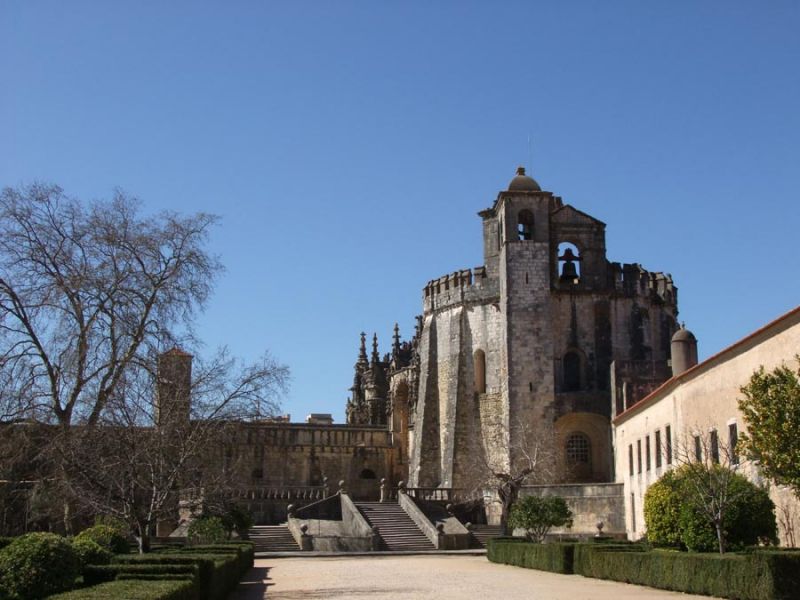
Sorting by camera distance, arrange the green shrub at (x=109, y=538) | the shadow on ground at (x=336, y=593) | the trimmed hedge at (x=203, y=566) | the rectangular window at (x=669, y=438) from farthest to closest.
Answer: the rectangular window at (x=669, y=438) < the green shrub at (x=109, y=538) < the shadow on ground at (x=336, y=593) < the trimmed hedge at (x=203, y=566)

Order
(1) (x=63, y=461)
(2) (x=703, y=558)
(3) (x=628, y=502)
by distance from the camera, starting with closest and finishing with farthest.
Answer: (2) (x=703, y=558), (1) (x=63, y=461), (3) (x=628, y=502)

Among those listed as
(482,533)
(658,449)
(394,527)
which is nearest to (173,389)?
(658,449)

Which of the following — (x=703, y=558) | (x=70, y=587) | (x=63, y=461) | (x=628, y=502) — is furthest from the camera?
(x=628, y=502)

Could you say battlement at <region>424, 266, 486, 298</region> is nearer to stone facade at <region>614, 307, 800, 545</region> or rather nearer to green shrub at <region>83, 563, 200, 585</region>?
stone facade at <region>614, 307, 800, 545</region>

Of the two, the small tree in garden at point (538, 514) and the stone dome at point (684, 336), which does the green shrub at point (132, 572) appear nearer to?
the small tree in garden at point (538, 514)

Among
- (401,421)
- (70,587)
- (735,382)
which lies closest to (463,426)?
(401,421)

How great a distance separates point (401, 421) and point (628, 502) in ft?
69.6

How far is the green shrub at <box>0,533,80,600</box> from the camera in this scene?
496 inches

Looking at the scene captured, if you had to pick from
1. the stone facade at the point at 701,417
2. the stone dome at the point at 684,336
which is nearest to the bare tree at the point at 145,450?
the stone facade at the point at 701,417

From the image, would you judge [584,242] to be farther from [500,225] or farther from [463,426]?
[463,426]

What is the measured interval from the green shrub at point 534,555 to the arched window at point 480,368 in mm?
18116

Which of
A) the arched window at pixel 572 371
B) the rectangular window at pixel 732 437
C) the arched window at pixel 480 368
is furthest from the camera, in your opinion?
the arched window at pixel 480 368

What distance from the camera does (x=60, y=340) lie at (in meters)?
22.8

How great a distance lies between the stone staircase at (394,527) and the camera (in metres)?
37.3
